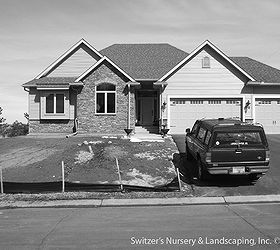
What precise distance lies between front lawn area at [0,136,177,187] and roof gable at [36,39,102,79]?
7600 millimetres

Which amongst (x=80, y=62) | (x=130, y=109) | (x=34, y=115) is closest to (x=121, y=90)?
(x=130, y=109)

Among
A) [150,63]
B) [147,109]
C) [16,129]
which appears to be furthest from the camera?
[16,129]

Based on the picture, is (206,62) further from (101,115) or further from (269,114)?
(101,115)

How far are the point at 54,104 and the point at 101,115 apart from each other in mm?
3269

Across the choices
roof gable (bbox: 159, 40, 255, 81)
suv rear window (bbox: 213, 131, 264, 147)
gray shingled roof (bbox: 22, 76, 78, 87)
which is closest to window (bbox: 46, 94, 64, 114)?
gray shingled roof (bbox: 22, 76, 78, 87)

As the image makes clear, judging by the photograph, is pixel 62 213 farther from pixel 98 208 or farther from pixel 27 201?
pixel 27 201

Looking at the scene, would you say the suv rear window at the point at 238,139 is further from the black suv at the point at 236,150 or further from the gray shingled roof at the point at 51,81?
the gray shingled roof at the point at 51,81

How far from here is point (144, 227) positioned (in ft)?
24.0

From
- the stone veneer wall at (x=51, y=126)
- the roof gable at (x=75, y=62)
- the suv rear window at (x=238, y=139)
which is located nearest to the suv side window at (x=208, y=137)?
the suv rear window at (x=238, y=139)

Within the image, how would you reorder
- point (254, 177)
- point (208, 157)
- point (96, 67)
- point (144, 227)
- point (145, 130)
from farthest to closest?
point (145, 130) → point (96, 67) → point (254, 177) → point (208, 157) → point (144, 227)

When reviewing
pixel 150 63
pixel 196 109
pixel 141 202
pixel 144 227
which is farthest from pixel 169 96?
pixel 144 227

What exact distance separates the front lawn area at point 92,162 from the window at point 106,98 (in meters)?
4.94

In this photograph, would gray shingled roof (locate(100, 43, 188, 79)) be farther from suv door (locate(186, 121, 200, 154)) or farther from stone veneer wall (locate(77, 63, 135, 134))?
suv door (locate(186, 121, 200, 154))

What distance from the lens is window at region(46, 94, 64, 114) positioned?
24.4m
